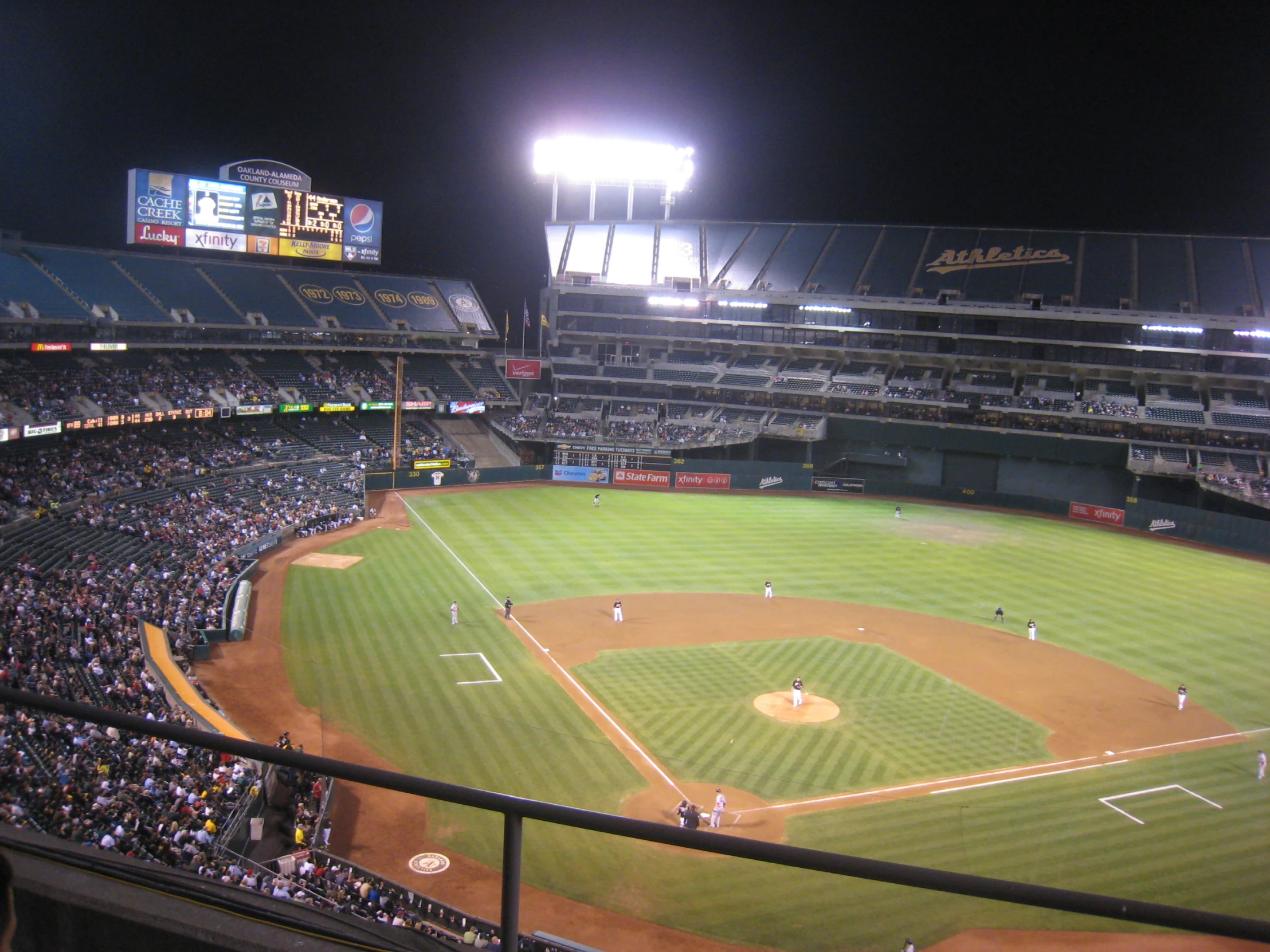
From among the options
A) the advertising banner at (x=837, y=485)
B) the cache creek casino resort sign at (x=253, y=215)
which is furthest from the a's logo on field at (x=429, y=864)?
the advertising banner at (x=837, y=485)

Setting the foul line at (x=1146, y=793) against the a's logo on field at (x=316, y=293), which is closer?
the foul line at (x=1146, y=793)

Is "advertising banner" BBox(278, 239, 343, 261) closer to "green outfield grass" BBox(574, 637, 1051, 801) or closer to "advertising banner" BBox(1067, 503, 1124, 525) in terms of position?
"green outfield grass" BBox(574, 637, 1051, 801)

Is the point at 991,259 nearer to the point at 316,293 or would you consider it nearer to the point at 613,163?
the point at 613,163

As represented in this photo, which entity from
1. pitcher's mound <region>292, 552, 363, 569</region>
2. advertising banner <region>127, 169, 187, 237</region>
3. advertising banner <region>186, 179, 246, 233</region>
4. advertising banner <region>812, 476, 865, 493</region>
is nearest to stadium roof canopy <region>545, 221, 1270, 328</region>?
advertising banner <region>812, 476, 865, 493</region>

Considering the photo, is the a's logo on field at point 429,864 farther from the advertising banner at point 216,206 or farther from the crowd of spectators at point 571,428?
the crowd of spectators at point 571,428

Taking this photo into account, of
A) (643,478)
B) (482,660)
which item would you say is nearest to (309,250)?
(643,478)
